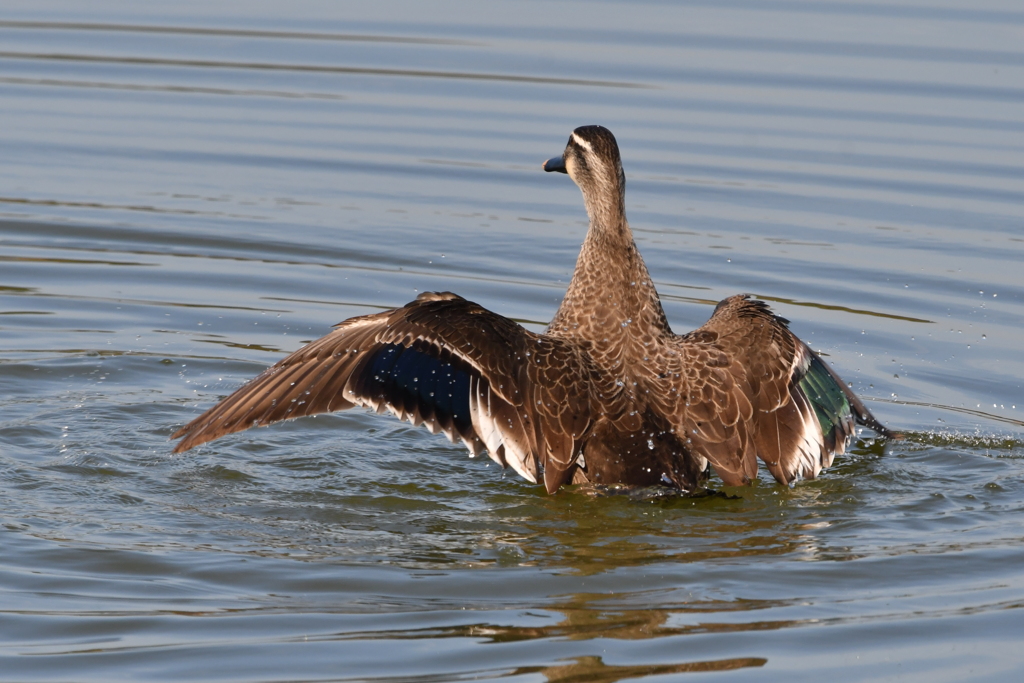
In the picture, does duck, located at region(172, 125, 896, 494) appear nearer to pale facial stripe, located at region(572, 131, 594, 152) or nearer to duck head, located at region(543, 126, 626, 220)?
duck head, located at region(543, 126, 626, 220)

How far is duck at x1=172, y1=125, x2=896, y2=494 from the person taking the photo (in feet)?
23.2

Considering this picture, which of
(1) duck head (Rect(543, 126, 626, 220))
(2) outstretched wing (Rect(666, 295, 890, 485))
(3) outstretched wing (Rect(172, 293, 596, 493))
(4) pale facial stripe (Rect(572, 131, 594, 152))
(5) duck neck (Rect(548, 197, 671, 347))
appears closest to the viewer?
(3) outstretched wing (Rect(172, 293, 596, 493))

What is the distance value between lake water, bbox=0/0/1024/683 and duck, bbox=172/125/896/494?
258mm

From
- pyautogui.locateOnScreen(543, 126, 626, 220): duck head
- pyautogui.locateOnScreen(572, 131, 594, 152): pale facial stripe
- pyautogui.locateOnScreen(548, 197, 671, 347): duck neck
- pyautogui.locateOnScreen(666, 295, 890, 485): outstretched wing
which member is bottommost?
pyautogui.locateOnScreen(666, 295, 890, 485): outstretched wing

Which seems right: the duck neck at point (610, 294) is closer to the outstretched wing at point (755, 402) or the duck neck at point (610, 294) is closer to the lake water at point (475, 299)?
the outstretched wing at point (755, 402)

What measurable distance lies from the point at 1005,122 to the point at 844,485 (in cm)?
754

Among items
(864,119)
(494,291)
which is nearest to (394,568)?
(494,291)

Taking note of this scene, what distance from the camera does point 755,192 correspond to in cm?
1273

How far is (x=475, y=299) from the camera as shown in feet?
35.0

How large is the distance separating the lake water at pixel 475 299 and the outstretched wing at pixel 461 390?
0.38m

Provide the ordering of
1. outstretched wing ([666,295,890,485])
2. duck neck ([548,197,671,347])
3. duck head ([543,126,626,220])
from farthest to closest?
duck head ([543,126,626,220])
duck neck ([548,197,671,347])
outstretched wing ([666,295,890,485])

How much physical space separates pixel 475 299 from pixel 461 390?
3587 mm

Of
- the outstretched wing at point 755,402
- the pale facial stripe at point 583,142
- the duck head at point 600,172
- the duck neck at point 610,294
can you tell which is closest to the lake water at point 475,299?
the outstretched wing at point 755,402

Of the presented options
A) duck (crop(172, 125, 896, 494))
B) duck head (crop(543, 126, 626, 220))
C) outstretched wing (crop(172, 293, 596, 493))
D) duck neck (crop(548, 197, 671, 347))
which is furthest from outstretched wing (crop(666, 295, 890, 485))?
duck head (crop(543, 126, 626, 220))
